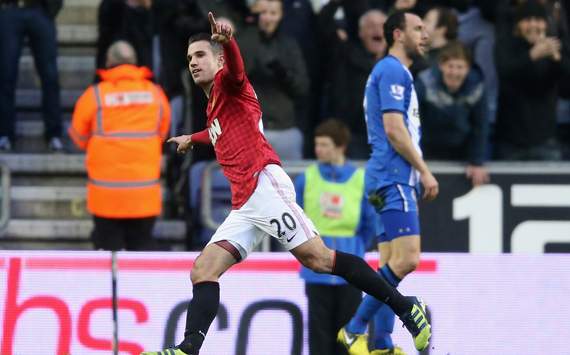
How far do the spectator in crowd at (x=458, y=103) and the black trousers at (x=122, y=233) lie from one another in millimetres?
2414

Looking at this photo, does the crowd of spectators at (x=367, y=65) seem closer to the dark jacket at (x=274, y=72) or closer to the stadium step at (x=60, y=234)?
the dark jacket at (x=274, y=72)

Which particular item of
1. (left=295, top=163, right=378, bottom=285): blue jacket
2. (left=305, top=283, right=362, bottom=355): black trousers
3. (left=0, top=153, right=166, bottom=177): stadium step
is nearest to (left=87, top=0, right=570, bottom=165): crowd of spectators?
(left=0, top=153, right=166, bottom=177): stadium step

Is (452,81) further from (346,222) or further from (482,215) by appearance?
(346,222)

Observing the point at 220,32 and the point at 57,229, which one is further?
the point at 57,229

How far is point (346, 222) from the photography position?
9.96 metres

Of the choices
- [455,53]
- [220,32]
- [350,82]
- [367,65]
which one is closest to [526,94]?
[455,53]

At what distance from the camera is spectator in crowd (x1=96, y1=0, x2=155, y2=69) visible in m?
12.2

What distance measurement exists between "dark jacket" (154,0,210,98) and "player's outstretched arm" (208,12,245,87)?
4143 mm

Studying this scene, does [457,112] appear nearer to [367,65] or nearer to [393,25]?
[367,65]

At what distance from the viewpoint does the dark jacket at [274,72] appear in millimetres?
11430

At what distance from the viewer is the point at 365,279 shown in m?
7.96

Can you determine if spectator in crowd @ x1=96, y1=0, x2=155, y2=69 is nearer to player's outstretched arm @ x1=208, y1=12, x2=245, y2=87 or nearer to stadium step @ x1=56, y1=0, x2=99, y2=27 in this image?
stadium step @ x1=56, y1=0, x2=99, y2=27

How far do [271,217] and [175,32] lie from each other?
14.9ft

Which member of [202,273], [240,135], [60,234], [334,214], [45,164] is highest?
[240,135]
